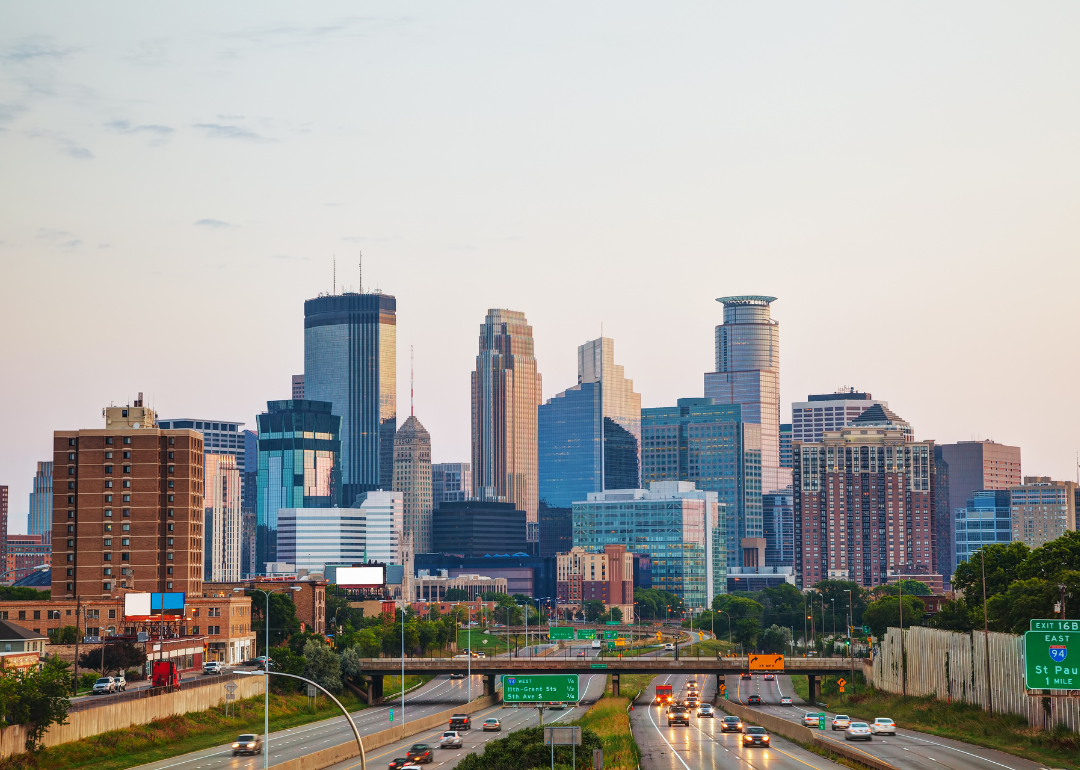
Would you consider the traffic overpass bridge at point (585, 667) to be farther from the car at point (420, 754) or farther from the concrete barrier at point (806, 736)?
the car at point (420, 754)

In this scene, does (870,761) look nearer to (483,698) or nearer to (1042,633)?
(1042,633)

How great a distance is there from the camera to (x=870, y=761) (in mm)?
93438

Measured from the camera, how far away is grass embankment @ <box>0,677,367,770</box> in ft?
352

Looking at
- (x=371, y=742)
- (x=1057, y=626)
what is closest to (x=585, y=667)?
(x=371, y=742)

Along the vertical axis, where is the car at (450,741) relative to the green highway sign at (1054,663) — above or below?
below

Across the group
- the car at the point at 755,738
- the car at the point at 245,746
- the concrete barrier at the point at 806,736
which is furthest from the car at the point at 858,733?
the car at the point at 245,746

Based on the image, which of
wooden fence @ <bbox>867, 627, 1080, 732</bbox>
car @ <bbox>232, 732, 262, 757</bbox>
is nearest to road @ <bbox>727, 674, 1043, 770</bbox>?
wooden fence @ <bbox>867, 627, 1080, 732</bbox>

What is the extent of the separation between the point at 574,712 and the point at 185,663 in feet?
178

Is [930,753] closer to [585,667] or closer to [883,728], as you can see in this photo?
[883,728]

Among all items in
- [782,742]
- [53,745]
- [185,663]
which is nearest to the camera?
[53,745]

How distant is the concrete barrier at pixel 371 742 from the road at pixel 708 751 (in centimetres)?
2014

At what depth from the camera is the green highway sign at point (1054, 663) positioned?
75625 mm

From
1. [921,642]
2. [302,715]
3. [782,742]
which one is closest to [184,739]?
[302,715]

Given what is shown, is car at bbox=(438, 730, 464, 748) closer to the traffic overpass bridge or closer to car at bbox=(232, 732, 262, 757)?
car at bbox=(232, 732, 262, 757)
